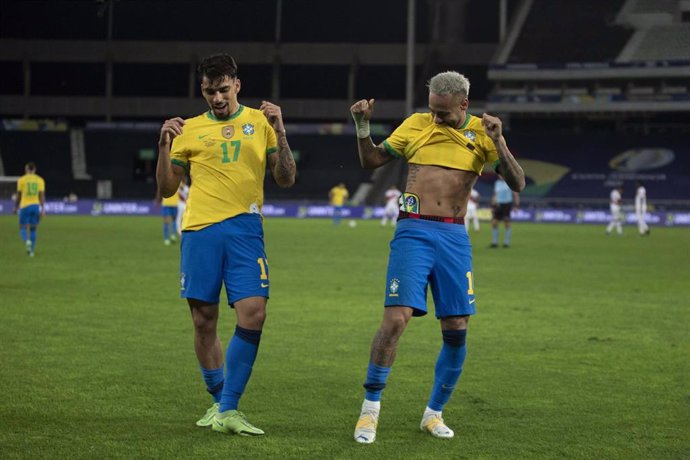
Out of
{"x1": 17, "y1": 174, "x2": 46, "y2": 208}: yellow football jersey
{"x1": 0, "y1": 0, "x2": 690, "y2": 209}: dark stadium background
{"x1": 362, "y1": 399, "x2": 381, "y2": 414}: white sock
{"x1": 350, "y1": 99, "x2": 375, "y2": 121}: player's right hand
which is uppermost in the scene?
{"x1": 0, "y1": 0, "x2": 690, "y2": 209}: dark stadium background

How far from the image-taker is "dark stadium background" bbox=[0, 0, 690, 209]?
190ft

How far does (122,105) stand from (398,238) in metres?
65.3

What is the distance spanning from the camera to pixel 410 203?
6.76 m

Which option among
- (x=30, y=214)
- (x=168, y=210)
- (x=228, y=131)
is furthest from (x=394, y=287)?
(x=168, y=210)

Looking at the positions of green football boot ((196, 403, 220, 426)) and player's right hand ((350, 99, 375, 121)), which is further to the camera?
green football boot ((196, 403, 220, 426))

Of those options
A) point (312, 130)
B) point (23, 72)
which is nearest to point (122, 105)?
point (23, 72)

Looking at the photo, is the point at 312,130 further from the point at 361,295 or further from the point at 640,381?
the point at 640,381

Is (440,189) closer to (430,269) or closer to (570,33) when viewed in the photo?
(430,269)

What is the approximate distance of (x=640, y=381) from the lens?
8.89 m

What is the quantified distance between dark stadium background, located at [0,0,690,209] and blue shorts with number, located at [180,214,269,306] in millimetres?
47907

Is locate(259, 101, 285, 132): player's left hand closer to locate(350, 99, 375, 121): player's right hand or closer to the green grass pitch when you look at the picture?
locate(350, 99, 375, 121): player's right hand

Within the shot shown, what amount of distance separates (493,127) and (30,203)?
64.4 feet

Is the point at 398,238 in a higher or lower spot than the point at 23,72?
lower

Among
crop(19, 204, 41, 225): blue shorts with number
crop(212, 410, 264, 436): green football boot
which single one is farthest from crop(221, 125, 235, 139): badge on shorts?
crop(19, 204, 41, 225): blue shorts with number
